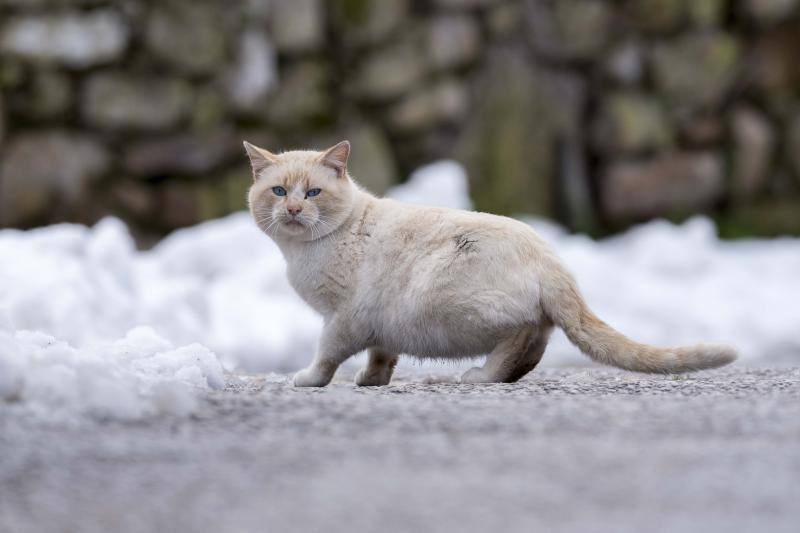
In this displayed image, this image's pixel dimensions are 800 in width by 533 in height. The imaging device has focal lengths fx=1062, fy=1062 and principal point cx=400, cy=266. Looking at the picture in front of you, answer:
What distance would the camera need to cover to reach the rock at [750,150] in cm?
723

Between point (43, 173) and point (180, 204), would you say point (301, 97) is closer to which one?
point (180, 204)

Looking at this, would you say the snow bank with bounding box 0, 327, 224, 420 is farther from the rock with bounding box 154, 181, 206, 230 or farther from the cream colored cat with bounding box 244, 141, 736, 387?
the rock with bounding box 154, 181, 206, 230

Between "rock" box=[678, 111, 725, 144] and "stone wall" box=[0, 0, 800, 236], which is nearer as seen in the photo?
"stone wall" box=[0, 0, 800, 236]

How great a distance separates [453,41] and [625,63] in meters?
1.26

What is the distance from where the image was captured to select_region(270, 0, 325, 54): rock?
20.2 feet

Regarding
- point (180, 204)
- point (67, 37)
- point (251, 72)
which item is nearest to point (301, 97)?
point (251, 72)

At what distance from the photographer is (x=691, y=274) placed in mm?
6453

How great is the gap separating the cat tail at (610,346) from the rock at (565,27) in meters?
4.26

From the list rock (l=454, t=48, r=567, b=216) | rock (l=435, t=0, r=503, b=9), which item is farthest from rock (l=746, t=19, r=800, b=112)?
rock (l=435, t=0, r=503, b=9)

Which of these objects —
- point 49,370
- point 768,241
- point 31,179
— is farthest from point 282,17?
point 49,370

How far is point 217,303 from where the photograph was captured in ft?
16.5

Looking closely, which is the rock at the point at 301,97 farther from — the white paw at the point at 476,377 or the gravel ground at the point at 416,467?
the gravel ground at the point at 416,467

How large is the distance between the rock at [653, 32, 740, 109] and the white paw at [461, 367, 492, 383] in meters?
4.68

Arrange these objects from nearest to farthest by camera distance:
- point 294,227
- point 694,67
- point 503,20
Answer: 1. point 294,227
2. point 503,20
3. point 694,67
